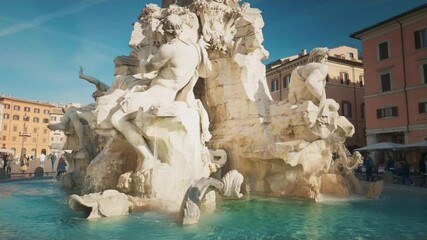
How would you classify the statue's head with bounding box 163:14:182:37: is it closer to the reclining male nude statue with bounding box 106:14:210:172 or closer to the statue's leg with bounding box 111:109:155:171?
the reclining male nude statue with bounding box 106:14:210:172

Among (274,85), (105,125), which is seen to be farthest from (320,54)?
(274,85)

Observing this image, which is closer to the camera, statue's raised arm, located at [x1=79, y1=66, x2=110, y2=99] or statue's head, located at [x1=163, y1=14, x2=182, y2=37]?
statue's head, located at [x1=163, y1=14, x2=182, y2=37]

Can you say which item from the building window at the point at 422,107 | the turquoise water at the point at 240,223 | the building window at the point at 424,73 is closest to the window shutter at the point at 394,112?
the building window at the point at 422,107

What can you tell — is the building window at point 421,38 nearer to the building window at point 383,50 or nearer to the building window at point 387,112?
the building window at point 383,50

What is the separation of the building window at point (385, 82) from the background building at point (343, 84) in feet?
17.2

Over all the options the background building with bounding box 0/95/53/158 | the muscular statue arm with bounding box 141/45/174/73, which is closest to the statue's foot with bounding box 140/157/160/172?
the muscular statue arm with bounding box 141/45/174/73

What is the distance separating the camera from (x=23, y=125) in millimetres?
59344

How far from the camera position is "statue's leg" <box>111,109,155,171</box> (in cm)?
555

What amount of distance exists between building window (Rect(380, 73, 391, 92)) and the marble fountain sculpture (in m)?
20.5

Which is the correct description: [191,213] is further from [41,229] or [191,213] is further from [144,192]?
[41,229]

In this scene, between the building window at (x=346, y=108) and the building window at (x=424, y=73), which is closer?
the building window at (x=424, y=73)

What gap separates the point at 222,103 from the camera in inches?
334

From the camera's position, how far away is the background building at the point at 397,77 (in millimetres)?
23312

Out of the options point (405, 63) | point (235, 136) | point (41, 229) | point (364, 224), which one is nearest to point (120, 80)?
point (235, 136)
